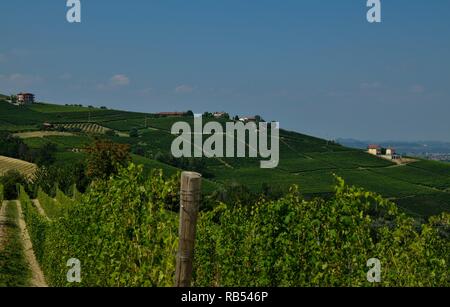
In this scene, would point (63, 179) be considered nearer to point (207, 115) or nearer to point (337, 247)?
point (337, 247)

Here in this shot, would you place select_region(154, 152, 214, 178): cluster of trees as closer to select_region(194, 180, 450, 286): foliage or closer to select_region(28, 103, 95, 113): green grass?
select_region(28, 103, 95, 113): green grass

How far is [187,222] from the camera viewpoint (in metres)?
5.83

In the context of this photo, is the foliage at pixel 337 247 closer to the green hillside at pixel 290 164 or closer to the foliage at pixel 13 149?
the green hillside at pixel 290 164

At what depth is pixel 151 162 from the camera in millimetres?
79000

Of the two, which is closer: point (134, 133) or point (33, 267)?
point (33, 267)

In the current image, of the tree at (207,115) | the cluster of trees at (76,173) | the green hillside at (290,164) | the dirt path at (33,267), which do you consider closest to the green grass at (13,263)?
the dirt path at (33,267)

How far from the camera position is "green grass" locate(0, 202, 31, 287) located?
54.1 feet

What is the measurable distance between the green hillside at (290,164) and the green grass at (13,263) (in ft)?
150

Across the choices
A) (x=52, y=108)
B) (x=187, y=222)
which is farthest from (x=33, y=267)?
(x=52, y=108)

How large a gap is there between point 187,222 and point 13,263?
1632 cm

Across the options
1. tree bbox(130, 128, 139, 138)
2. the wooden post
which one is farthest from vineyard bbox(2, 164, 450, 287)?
tree bbox(130, 128, 139, 138)

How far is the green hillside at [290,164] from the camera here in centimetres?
7888
